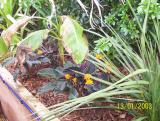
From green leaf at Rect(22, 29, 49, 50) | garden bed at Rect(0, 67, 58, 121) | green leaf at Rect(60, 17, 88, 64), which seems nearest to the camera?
green leaf at Rect(60, 17, 88, 64)

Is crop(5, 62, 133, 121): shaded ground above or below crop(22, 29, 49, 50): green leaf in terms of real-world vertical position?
below

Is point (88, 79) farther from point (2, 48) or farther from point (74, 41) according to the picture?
point (2, 48)

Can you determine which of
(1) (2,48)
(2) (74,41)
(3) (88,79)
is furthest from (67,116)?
(1) (2,48)

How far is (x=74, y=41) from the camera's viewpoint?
1.50 m

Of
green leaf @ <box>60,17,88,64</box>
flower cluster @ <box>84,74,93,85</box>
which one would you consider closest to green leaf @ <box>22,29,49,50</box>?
green leaf @ <box>60,17,88,64</box>

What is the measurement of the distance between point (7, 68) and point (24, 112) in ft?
1.52

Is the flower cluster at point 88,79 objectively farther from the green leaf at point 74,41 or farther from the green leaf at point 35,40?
the green leaf at point 35,40

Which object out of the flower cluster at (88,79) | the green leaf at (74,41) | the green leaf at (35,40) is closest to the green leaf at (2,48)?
the green leaf at (35,40)

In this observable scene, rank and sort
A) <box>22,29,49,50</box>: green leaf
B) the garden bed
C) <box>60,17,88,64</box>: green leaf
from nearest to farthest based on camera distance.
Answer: <box>60,17,88,64</box>: green leaf < <box>22,29,49,50</box>: green leaf < the garden bed

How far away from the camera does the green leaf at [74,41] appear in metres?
1.44

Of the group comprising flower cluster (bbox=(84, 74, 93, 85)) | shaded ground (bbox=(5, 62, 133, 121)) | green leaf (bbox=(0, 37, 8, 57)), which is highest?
green leaf (bbox=(0, 37, 8, 57))

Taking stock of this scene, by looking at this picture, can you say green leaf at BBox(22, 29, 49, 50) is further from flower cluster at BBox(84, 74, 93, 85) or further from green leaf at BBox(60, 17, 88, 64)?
flower cluster at BBox(84, 74, 93, 85)

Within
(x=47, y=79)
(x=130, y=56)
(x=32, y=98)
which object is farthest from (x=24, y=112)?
(x=130, y=56)

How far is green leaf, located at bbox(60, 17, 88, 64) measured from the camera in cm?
144
